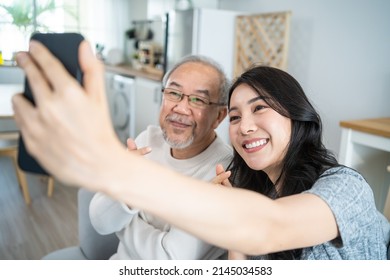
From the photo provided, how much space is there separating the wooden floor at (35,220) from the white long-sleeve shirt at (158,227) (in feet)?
2.60

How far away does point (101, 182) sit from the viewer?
0.25m

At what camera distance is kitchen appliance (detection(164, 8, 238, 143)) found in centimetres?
235

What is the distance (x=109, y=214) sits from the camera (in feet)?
2.49

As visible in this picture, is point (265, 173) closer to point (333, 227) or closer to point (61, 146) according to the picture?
point (333, 227)

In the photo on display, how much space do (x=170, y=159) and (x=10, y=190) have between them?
61.0 inches

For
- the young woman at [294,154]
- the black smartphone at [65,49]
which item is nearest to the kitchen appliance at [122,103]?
the young woman at [294,154]

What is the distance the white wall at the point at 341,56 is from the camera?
1.58 m

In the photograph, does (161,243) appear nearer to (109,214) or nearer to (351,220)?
(109,214)

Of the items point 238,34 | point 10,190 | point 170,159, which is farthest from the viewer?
point 238,34

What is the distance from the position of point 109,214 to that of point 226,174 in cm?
32

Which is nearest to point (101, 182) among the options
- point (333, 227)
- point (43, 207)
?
point (333, 227)

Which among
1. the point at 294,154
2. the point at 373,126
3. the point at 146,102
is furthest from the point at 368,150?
the point at 146,102
